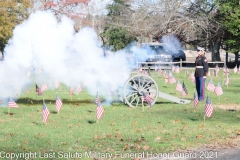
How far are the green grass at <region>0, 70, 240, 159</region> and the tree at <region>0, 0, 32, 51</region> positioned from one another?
983 inches

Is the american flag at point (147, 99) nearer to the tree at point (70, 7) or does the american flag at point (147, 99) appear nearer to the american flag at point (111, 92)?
the american flag at point (111, 92)

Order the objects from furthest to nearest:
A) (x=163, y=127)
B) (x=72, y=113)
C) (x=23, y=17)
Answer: (x=23, y=17) → (x=72, y=113) → (x=163, y=127)

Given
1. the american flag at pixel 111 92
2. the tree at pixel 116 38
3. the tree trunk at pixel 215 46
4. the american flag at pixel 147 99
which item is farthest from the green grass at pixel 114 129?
the tree at pixel 116 38

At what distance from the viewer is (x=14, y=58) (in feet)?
52.3

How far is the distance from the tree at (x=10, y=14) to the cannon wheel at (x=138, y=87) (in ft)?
84.6

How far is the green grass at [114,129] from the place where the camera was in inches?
400

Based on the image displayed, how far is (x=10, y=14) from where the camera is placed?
1693 inches

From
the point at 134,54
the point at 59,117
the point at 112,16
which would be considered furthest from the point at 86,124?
the point at 112,16

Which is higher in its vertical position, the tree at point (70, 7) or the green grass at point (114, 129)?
the tree at point (70, 7)

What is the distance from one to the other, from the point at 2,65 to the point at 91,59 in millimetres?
2762

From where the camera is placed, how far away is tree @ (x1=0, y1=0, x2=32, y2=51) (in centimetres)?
4119

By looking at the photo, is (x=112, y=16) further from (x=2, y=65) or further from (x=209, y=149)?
(x=209, y=149)

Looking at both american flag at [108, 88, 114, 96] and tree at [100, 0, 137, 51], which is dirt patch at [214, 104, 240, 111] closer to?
american flag at [108, 88, 114, 96]

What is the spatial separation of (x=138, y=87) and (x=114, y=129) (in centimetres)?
474
